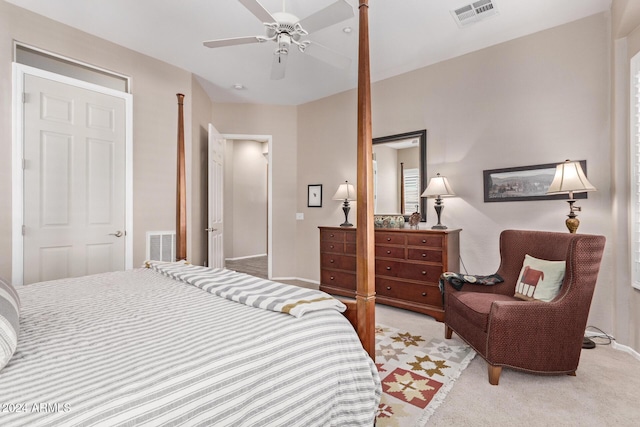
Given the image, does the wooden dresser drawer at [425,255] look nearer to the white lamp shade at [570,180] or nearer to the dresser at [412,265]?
the dresser at [412,265]

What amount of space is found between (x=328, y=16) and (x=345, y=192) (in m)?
2.41

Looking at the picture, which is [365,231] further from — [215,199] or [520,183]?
[215,199]

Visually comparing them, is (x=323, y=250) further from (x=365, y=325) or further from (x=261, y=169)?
(x=261, y=169)

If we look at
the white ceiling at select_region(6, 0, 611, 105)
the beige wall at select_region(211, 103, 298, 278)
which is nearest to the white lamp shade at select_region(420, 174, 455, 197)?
the white ceiling at select_region(6, 0, 611, 105)

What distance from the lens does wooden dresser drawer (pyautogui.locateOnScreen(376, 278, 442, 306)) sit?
315 centimetres

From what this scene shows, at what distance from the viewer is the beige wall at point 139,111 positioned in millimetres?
2600

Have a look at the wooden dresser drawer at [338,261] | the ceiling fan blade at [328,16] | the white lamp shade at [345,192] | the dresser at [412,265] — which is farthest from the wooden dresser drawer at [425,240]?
the ceiling fan blade at [328,16]

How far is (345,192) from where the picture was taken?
4164 mm

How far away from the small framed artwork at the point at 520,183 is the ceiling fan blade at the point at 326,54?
1890mm

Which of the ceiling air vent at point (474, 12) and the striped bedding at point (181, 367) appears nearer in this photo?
the striped bedding at point (181, 367)

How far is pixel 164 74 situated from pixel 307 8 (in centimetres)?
203

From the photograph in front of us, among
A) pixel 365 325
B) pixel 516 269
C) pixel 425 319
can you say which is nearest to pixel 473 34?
pixel 516 269

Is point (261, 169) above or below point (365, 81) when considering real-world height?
above

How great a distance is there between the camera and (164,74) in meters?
3.68
